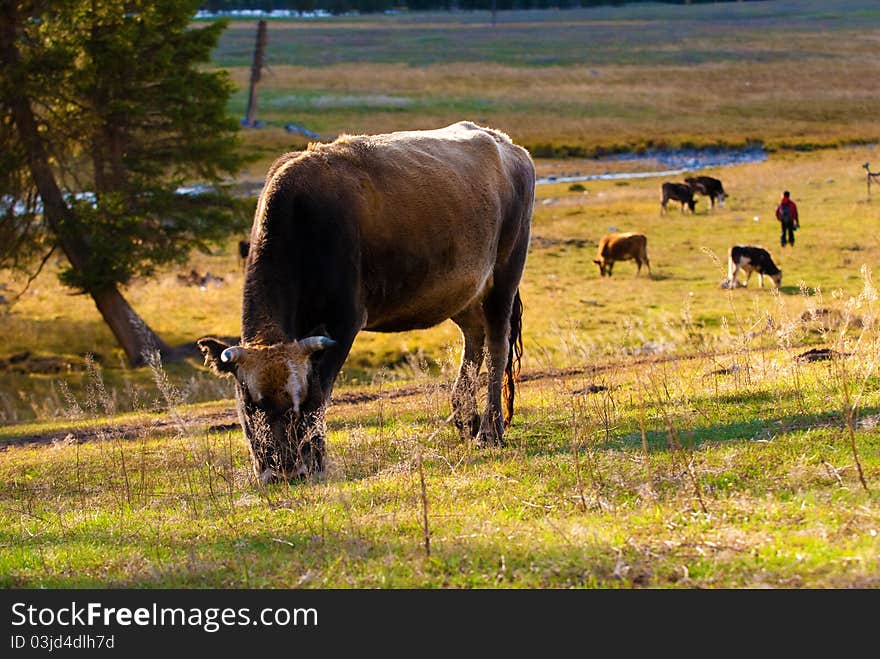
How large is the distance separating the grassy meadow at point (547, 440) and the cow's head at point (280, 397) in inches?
11.3

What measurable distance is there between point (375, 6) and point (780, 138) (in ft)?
396

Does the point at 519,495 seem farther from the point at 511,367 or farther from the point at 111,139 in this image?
the point at 111,139

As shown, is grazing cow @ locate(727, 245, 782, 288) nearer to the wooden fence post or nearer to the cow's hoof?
the cow's hoof

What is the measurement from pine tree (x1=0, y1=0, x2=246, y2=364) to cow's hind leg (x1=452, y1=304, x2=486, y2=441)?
13472mm

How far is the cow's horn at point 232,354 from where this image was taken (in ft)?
30.7

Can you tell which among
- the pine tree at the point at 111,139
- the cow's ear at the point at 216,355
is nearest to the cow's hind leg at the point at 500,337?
the cow's ear at the point at 216,355

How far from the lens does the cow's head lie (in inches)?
370

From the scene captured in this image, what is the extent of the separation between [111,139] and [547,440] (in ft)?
61.7

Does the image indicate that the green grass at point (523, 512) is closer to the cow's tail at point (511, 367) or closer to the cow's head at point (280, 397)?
the cow's head at point (280, 397)

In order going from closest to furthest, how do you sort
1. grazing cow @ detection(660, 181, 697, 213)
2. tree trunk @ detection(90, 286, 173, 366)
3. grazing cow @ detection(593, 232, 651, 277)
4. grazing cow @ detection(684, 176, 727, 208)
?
1. tree trunk @ detection(90, 286, 173, 366)
2. grazing cow @ detection(593, 232, 651, 277)
3. grazing cow @ detection(660, 181, 697, 213)
4. grazing cow @ detection(684, 176, 727, 208)

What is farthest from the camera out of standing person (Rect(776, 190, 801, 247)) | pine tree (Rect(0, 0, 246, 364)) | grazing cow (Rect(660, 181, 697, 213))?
grazing cow (Rect(660, 181, 697, 213))

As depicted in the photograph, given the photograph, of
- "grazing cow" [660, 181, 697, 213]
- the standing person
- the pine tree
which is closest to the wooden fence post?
"grazing cow" [660, 181, 697, 213]

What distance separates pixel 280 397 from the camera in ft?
30.9

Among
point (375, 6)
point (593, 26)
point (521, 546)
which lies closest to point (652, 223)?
point (521, 546)
